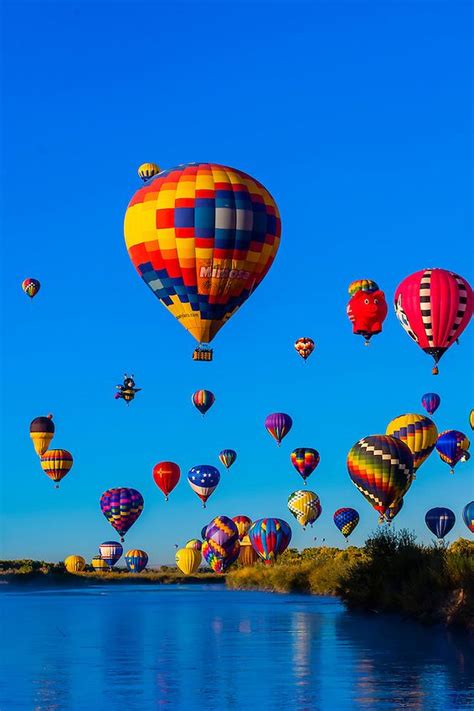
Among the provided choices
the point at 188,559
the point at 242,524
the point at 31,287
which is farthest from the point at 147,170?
the point at 188,559

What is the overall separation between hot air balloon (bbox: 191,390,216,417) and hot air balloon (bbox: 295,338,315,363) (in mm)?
6732

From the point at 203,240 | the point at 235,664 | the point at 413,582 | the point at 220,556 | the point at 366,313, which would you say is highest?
the point at 366,313

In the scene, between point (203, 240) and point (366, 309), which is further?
point (366, 309)

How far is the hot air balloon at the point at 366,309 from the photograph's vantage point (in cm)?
6794

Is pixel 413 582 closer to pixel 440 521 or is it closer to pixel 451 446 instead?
pixel 451 446

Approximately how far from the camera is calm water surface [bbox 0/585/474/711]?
22688 mm

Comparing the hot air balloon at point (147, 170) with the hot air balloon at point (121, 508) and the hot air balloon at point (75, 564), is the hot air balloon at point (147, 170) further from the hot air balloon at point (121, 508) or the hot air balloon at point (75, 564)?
the hot air balloon at point (75, 564)

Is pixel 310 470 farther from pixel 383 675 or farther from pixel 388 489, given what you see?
pixel 383 675

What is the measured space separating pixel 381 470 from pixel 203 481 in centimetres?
3492

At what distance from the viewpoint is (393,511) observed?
65812 mm

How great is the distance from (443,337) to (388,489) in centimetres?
1003

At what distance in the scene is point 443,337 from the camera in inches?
2178

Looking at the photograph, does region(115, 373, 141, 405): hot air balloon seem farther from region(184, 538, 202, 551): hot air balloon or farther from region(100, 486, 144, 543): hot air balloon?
region(184, 538, 202, 551): hot air balloon

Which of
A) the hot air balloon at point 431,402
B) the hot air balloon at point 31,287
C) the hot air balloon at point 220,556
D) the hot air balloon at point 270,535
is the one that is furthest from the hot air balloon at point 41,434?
the hot air balloon at point 431,402
